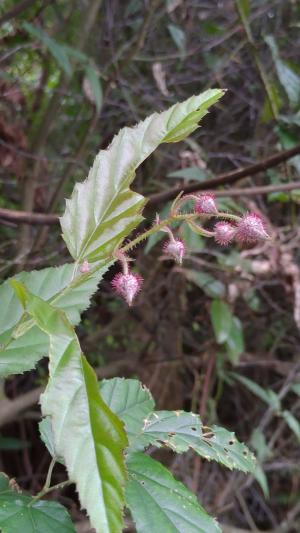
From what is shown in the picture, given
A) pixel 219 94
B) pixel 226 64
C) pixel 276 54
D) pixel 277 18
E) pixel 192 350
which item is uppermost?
pixel 277 18

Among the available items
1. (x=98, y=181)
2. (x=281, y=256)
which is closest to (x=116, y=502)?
(x=98, y=181)

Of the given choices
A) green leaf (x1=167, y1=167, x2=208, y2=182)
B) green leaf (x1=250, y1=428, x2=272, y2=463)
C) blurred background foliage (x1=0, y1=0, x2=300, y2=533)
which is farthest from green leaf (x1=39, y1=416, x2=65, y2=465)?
green leaf (x1=250, y1=428, x2=272, y2=463)

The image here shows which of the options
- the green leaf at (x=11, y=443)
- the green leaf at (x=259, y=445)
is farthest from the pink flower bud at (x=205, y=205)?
the green leaf at (x=11, y=443)

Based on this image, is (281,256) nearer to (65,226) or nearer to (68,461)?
(65,226)

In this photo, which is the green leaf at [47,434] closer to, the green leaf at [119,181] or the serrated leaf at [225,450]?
the serrated leaf at [225,450]

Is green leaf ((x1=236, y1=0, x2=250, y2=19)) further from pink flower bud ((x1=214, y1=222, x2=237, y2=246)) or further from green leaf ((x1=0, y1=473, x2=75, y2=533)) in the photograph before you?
green leaf ((x1=0, y1=473, x2=75, y2=533))

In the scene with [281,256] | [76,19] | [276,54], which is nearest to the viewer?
[276,54]

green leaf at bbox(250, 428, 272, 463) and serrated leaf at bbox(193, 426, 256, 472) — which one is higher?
serrated leaf at bbox(193, 426, 256, 472)
